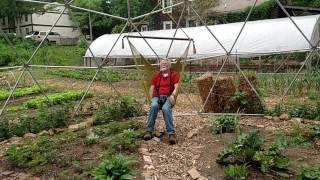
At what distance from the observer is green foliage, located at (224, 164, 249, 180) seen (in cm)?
527

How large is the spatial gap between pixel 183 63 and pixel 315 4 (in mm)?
23176

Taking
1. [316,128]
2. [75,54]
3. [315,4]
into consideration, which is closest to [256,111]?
[316,128]

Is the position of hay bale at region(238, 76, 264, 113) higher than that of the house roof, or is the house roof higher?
the house roof

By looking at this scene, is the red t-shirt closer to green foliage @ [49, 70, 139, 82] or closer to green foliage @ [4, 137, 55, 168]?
green foliage @ [4, 137, 55, 168]

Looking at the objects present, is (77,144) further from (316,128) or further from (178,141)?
(316,128)

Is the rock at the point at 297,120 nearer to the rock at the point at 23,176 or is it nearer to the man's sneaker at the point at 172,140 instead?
the man's sneaker at the point at 172,140

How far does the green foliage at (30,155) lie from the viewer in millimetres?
6352

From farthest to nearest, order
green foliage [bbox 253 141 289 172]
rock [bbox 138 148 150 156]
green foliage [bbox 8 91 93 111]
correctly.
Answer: green foliage [bbox 8 91 93 111]
rock [bbox 138 148 150 156]
green foliage [bbox 253 141 289 172]

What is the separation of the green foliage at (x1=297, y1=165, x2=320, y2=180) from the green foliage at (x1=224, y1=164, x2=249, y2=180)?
24.0 inches

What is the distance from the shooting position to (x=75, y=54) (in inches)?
1325

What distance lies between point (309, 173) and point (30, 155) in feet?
12.8

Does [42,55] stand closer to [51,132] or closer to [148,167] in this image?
[51,132]

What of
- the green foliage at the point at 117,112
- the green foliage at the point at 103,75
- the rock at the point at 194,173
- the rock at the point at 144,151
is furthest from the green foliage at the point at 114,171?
the green foliage at the point at 103,75

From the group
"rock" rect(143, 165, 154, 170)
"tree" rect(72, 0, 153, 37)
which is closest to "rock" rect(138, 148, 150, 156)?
"rock" rect(143, 165, 154, 170)
